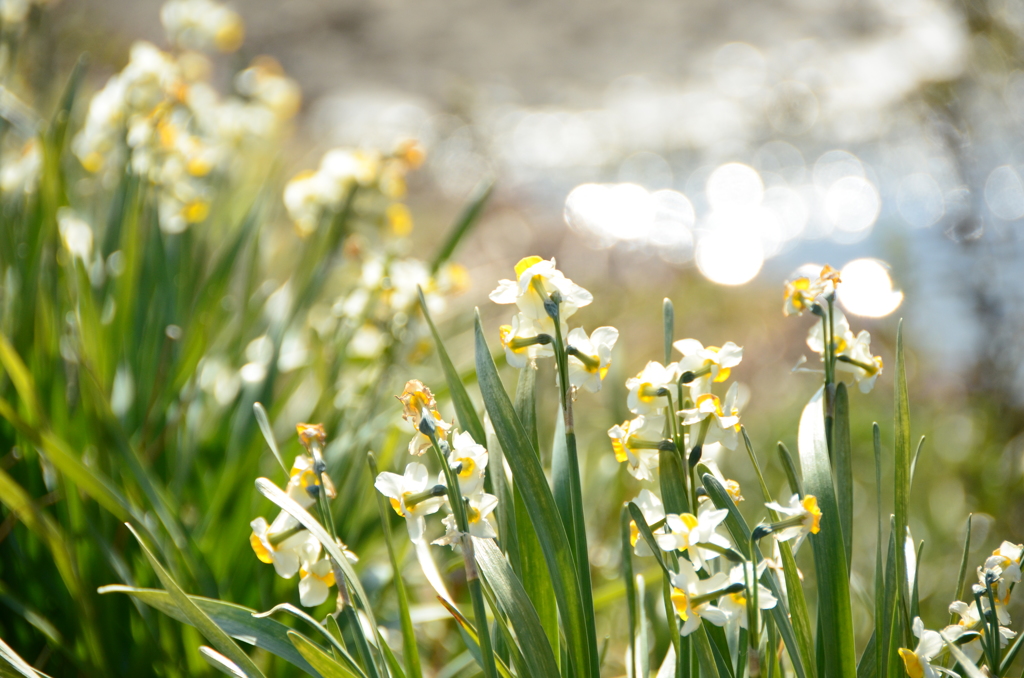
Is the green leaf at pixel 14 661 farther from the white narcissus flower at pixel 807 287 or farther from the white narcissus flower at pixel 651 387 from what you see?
the white narcissus flower at pixel 807 287

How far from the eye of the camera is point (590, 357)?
2.00 feet

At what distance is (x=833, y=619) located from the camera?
666 mm

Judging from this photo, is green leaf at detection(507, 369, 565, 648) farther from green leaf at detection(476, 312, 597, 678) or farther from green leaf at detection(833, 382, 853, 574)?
green leaf at detection(833, 382, 853, 574)

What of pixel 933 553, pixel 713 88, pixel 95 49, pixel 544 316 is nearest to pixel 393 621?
pixel 544 316

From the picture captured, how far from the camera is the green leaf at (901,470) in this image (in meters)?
0.65

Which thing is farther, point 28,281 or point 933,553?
point 933,553

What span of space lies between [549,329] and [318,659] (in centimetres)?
34

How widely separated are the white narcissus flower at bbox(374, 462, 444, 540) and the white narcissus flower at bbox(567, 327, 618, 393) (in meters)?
0.15

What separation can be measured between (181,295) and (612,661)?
1131 millimetres

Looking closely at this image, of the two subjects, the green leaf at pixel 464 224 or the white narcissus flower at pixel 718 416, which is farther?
the green leaf at pixel 464 224

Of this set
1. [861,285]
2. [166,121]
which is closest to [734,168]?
[861,285]

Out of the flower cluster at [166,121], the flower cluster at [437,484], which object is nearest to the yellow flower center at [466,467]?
the flower cluster at [437,484]

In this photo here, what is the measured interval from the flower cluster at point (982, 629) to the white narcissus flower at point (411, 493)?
0.43 m

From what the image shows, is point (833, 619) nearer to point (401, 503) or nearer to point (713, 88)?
point (401, 503)
